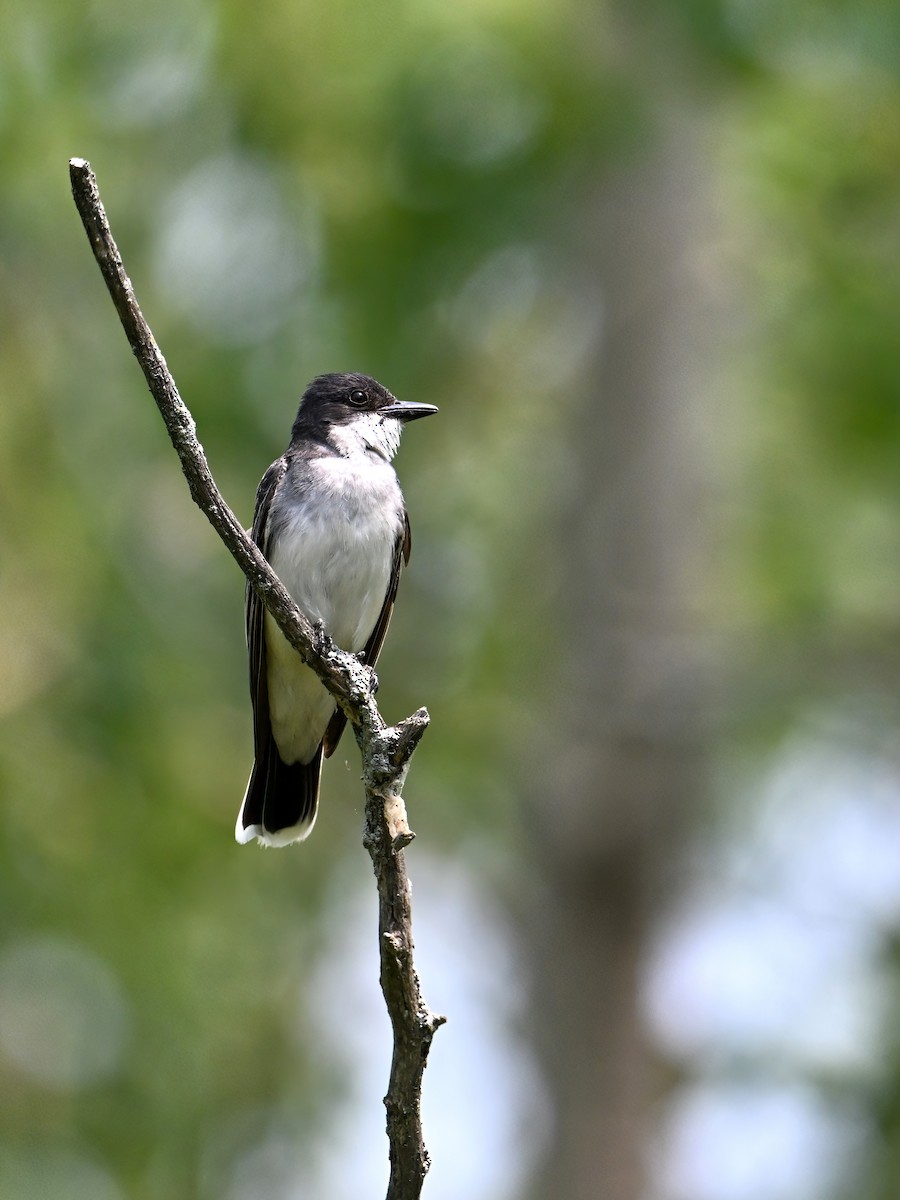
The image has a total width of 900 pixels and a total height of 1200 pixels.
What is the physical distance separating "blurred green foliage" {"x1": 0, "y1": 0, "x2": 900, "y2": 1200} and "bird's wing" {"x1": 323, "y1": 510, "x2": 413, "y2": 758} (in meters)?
2.89

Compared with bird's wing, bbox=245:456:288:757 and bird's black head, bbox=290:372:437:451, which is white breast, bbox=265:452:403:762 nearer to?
bird's wing, bbox=245:456:288:757

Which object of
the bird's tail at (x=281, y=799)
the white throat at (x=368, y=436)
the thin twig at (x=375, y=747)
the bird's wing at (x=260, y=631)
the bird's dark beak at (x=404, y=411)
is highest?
the bird's dark beak at (x=404, y=411)

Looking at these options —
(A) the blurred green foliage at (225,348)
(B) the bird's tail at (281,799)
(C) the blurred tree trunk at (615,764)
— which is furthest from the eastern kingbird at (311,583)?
(C) the blurred tree trunk at (615,764)

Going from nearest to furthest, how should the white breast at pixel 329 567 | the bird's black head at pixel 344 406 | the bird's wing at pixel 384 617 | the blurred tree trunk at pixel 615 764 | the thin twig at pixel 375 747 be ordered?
the thin twig at pixel 375 747 → the white breast at pixel 329 567 → the bird's wing at pixel 384 617 → the bird's black head at pixel 344 406 → the blurred tree trunk at pixel 615 764

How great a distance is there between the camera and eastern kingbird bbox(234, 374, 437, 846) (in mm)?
5793

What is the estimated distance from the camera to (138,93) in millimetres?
9125

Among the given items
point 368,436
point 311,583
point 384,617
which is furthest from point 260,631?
point 368,436

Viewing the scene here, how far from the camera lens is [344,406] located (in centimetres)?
641

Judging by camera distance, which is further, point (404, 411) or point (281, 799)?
point (404, 411)

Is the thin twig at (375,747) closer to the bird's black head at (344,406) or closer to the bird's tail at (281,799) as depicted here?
the bird's tail at (281,799)

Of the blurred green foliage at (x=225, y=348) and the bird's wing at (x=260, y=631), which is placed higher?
the blurred green foliage at (x=225, y=348)

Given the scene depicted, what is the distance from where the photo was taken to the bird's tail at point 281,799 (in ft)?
19.0

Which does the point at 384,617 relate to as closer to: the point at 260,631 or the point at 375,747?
the point at 260,631

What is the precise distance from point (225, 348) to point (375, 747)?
6218 millimetres
